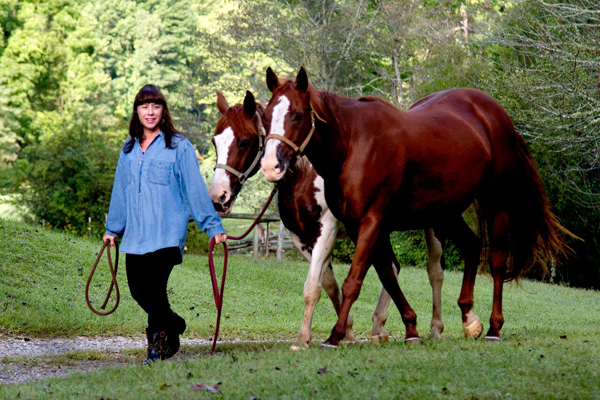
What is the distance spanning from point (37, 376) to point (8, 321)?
121 inches

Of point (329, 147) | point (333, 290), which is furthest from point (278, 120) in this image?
point (333, 290)

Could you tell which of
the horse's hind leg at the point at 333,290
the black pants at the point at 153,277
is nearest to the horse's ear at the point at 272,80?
the black pants at the point at 153,277

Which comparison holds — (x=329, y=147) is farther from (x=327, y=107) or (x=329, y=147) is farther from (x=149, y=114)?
(x=149, y=114)

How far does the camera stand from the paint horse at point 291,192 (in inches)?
268

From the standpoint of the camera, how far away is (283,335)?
32.8ft

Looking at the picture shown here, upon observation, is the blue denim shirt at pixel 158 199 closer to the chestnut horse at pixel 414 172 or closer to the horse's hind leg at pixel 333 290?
the chestnut horse at pixel 414 172

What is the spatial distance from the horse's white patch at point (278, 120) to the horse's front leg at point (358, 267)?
96 cm

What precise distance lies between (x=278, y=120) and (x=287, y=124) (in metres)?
0.08

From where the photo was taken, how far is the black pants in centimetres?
614

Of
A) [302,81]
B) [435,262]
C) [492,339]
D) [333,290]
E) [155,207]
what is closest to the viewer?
[302,81]

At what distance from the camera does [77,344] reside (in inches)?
342

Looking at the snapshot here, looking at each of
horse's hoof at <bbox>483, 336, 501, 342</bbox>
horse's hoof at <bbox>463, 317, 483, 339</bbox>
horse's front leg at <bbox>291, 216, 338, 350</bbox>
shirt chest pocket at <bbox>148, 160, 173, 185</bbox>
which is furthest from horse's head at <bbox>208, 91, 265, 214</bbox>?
horse's hoof at <bbox>483, 336, 501, 342</bbox>

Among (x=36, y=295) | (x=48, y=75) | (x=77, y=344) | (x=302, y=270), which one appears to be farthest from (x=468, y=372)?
(x=48, y=75)

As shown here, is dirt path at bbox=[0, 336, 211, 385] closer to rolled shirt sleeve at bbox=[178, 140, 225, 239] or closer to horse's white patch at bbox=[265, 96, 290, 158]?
rolled shirt sleeve at bbox=[178, 140, 225, 239]
